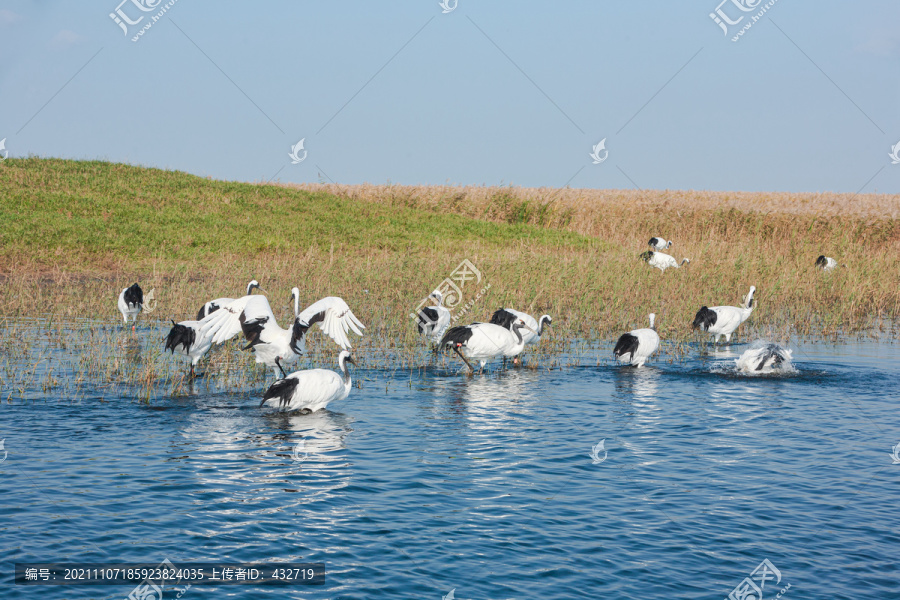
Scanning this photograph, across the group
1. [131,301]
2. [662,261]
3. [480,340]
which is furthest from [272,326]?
[662,261]

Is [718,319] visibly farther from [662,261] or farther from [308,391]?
[308,391]

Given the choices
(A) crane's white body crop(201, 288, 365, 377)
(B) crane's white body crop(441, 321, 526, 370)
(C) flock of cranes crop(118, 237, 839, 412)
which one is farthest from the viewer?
(B) crane's white body crop(441, 321, 526, 370)

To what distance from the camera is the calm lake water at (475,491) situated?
6.34 metres

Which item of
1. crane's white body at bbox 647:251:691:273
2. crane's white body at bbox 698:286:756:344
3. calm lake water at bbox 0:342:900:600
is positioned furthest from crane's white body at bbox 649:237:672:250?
calm lake water at bbox 0:342:900:600

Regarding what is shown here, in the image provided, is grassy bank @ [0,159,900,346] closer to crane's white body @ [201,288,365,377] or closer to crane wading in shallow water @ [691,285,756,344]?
crane wading in shallow water @ [691,285,756,344]

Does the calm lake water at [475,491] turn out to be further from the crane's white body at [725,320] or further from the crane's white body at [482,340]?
the crane's white body at [725,320]

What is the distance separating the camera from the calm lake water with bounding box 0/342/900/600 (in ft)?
20.8

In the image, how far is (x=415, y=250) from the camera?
31.1 metres

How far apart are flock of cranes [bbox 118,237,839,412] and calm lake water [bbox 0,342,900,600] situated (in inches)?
18.8

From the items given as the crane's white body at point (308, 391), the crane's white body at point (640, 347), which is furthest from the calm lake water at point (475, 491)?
the crane's white body at point (640, 347)

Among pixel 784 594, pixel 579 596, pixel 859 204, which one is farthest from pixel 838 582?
pixel 859 204

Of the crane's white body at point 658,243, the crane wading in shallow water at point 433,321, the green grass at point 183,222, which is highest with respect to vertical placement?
the green grass at point 183,222

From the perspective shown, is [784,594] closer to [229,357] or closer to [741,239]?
[229,357]

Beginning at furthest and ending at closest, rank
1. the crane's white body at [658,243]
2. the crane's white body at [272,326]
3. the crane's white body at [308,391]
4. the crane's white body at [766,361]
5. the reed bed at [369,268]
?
the crane's white body at [658,243], the reed bed at [369,268], the crane's white body at [766,361], the crane's white body at [272,326], the crane's white body at [308,391]
